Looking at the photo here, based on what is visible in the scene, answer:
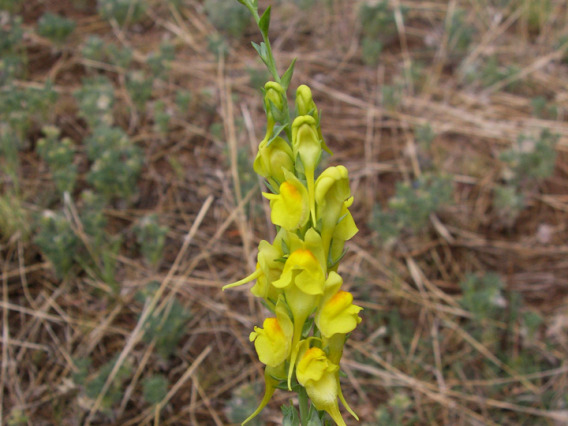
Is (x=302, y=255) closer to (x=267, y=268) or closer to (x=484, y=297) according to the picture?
(x=267, y=268)

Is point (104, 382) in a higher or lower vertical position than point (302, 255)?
lower

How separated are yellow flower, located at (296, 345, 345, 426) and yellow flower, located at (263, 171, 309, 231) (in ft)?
0.96

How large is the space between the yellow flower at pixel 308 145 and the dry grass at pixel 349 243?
1644mm

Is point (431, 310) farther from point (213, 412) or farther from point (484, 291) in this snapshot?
point (213, 412)

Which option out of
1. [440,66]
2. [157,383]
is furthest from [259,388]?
[440,66]

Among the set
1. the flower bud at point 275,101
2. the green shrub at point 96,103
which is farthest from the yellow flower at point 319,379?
the green shrub at point 96,103

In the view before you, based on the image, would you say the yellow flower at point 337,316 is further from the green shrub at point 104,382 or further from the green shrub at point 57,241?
the green shrub at point 57,241

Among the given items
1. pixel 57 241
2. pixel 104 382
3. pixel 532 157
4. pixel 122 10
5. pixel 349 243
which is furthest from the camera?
pixel 122 10

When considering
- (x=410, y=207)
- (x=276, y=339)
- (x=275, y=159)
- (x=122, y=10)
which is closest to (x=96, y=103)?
(x=122, y=10)

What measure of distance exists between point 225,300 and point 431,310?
1082 millimetres

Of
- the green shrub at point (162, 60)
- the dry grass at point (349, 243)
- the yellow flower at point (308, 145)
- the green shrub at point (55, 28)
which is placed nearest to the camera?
the yellow flower at point (308, 145)

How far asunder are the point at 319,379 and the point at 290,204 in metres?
0.39

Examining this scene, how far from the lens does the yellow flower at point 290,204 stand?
4.15 feet

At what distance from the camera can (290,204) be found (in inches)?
49.9
